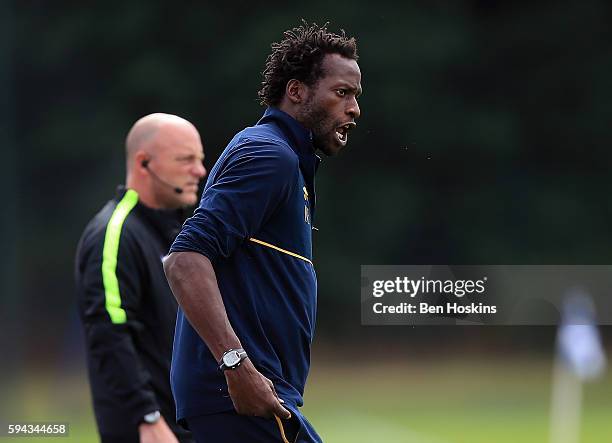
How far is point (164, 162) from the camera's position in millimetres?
4449

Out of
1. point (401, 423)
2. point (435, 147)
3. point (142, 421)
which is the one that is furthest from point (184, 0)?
point (142, 421)

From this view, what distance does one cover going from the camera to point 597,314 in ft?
26.0

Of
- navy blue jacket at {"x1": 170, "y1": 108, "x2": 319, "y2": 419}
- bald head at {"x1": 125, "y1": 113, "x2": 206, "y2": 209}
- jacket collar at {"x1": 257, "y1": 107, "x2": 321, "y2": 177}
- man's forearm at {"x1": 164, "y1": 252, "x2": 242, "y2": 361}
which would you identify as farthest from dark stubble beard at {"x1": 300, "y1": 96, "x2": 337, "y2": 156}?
bald head at {"x1": 125, "y1": 113, "x2": 206, "y2": 209}

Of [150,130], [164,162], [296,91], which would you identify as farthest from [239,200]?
[150,130]

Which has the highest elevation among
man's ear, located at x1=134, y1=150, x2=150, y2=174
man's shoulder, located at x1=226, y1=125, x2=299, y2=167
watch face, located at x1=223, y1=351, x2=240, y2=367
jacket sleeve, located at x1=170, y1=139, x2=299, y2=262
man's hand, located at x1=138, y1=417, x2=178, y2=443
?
man's ear, located at x1=134, y1=150, x2=150, y2=174

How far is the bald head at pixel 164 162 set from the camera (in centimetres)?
433

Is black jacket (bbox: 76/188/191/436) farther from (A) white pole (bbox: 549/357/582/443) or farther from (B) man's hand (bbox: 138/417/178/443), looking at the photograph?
(A) white pole (bbox: 549/357/582/443)

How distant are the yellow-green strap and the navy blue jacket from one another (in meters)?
0.95

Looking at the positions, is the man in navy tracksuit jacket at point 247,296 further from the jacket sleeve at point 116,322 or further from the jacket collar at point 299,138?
the jacket sleeve at point 116,322

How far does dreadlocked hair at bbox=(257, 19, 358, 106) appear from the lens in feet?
10.4

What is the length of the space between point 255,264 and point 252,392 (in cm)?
31

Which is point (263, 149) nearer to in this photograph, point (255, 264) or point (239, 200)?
point (239, 200)

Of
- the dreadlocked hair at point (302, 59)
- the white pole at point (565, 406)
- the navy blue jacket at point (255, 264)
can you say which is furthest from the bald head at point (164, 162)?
the white pole at point (565, 406)

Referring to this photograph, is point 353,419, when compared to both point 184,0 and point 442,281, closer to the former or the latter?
point 442,281
